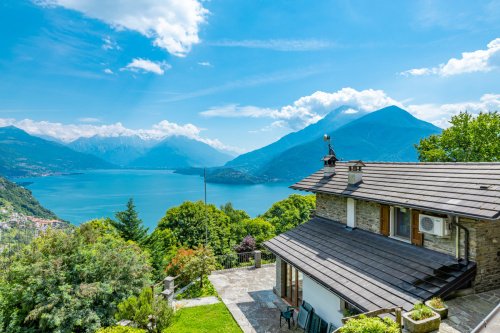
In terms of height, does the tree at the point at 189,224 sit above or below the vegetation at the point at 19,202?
above

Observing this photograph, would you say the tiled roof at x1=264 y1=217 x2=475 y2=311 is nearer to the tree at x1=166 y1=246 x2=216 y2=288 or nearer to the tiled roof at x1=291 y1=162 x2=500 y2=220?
the tiled roof at x1=291 y1=162 x2=500 y2=220

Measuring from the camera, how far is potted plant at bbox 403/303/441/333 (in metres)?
5.86

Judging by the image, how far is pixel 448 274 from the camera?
759 centimetres

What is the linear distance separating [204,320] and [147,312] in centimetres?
295

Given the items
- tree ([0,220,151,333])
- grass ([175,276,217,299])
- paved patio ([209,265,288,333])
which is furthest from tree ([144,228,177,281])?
tree ([0,220,151,333])

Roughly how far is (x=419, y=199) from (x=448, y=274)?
2.38 metres

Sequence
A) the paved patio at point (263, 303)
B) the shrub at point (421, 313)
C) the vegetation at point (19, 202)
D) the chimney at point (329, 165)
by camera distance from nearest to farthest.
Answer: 1. the shrub at point (421, 313)
2. the paved patio at point (263, 303)
3. the chimney at point (329, 165)
4. the vegetation at point (19, 202)

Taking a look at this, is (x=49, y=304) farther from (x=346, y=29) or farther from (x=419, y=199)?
(x=346, y=29)

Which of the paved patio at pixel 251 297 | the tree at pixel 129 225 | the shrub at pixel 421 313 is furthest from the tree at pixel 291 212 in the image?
the shrub at pixel 421 313

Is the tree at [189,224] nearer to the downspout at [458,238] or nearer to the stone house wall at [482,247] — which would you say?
the stone house wall at [482,247]

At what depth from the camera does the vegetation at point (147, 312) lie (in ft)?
33.4

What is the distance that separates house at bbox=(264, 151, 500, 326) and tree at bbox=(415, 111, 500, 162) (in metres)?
17.4

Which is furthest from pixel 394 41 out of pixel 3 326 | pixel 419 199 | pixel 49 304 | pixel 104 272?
pixel 3 326

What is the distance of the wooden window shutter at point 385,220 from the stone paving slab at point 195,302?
8.36 m
